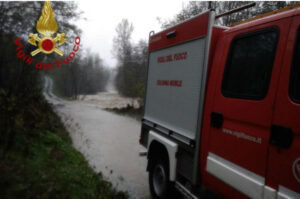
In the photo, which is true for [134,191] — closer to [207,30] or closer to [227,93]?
[227,93]

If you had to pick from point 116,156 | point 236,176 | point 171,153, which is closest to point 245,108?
point 236,176

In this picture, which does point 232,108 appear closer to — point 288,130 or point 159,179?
point 288,130

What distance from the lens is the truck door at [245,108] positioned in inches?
80.8

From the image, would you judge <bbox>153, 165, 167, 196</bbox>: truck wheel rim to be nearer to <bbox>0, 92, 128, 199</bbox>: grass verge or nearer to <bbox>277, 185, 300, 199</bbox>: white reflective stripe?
<bbox>0, 92, 128, 199</bbox>: grass verge

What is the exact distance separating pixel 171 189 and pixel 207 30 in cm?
238

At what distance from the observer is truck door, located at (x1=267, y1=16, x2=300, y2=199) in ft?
5.88

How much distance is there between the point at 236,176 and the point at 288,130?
74 centimetres

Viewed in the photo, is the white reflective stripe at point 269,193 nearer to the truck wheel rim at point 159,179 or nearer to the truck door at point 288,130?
the truck door at point 288,130

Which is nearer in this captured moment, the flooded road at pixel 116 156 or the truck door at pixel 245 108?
the truck door at pixel 245 108

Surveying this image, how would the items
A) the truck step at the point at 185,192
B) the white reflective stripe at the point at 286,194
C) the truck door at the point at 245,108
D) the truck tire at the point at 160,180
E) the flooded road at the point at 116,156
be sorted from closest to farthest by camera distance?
the white reflective stripe at the point at 286,194 → the truck door at the point at 245,108 → the truck step at the point at 185,192 → the truck tire at the point at 160,180 → the flooded road at the point at 116,156

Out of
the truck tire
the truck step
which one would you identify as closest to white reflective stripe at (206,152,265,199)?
the truck step

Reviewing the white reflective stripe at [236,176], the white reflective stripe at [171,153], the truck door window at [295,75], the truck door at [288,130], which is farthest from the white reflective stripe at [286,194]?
the white reflective stripe at [171,153]

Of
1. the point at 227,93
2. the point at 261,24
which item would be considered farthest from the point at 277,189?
the point at 261,24

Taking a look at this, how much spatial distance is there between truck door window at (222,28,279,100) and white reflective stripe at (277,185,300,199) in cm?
76
